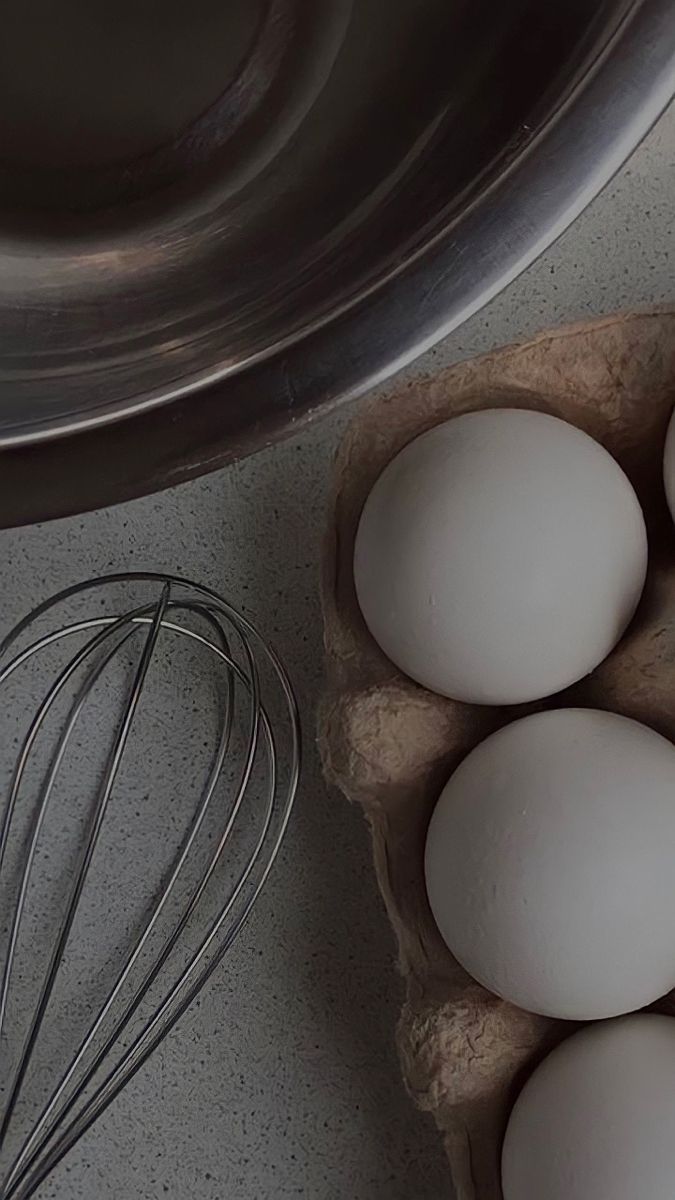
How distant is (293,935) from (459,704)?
18 cm

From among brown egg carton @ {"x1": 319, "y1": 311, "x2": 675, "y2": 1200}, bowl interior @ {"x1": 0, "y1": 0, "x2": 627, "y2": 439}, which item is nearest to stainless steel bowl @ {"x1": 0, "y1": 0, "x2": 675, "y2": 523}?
bowl interior @ {"x1": 0, "y1": 0, "x2": 627, "y2": 439}

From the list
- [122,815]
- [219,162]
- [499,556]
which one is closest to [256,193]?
[219,162]

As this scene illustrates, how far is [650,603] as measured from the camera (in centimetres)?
58

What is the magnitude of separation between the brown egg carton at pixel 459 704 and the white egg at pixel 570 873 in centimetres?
4

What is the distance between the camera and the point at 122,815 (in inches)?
27.8

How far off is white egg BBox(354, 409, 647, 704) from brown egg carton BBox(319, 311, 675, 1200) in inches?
1.1

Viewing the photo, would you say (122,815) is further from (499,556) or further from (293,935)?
(499,556)

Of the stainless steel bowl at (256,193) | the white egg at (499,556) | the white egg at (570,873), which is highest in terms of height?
the stainless steel bowl at (256,193)

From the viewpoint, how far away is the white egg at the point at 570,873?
519 millimetres

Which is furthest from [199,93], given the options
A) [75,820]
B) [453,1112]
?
[453,1112]

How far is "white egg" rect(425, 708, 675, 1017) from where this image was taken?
0.52 meters

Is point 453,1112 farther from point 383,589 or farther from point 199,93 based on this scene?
point 199,93

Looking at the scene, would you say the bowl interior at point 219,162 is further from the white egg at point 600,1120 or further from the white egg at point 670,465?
the white egg at point 600,1120

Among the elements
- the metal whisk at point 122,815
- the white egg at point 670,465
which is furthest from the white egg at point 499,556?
the metal whisk at point 122,815
